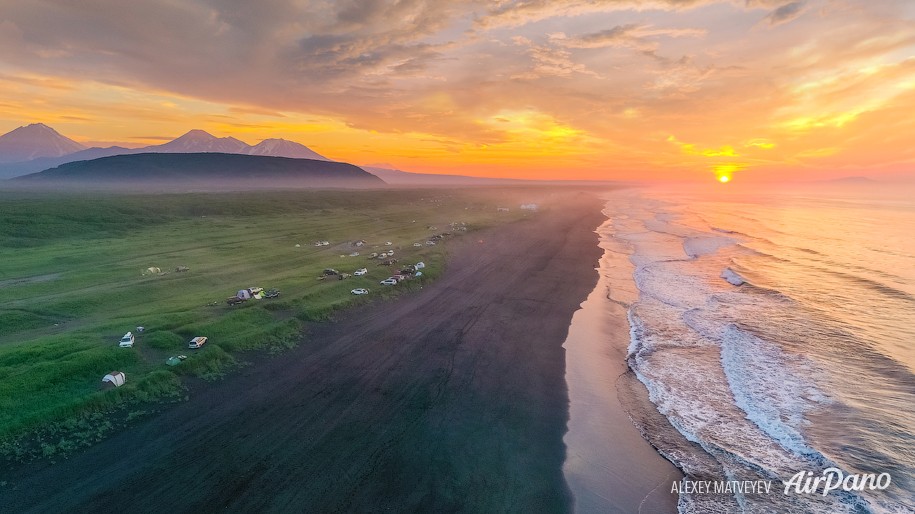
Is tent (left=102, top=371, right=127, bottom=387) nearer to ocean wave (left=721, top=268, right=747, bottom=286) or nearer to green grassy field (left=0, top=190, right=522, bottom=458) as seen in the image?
green grassy field (left=0, top=190, right=522, bottom=458)

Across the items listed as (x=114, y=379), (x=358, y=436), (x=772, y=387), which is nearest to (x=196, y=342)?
(x=114, y=379)

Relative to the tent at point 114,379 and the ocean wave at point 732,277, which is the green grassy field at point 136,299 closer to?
the tent at point 114,379

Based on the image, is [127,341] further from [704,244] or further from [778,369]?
[704,244]

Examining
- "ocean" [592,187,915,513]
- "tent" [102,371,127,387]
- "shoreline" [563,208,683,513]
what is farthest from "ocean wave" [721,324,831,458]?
"tent" [102,371,127,387]

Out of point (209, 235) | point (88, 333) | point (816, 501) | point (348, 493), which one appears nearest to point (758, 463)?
point (816, 501)

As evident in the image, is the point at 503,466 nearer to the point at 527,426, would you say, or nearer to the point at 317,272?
the point at 527,426

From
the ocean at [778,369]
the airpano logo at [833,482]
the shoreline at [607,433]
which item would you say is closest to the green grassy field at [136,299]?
the shoreline at [607,433]
